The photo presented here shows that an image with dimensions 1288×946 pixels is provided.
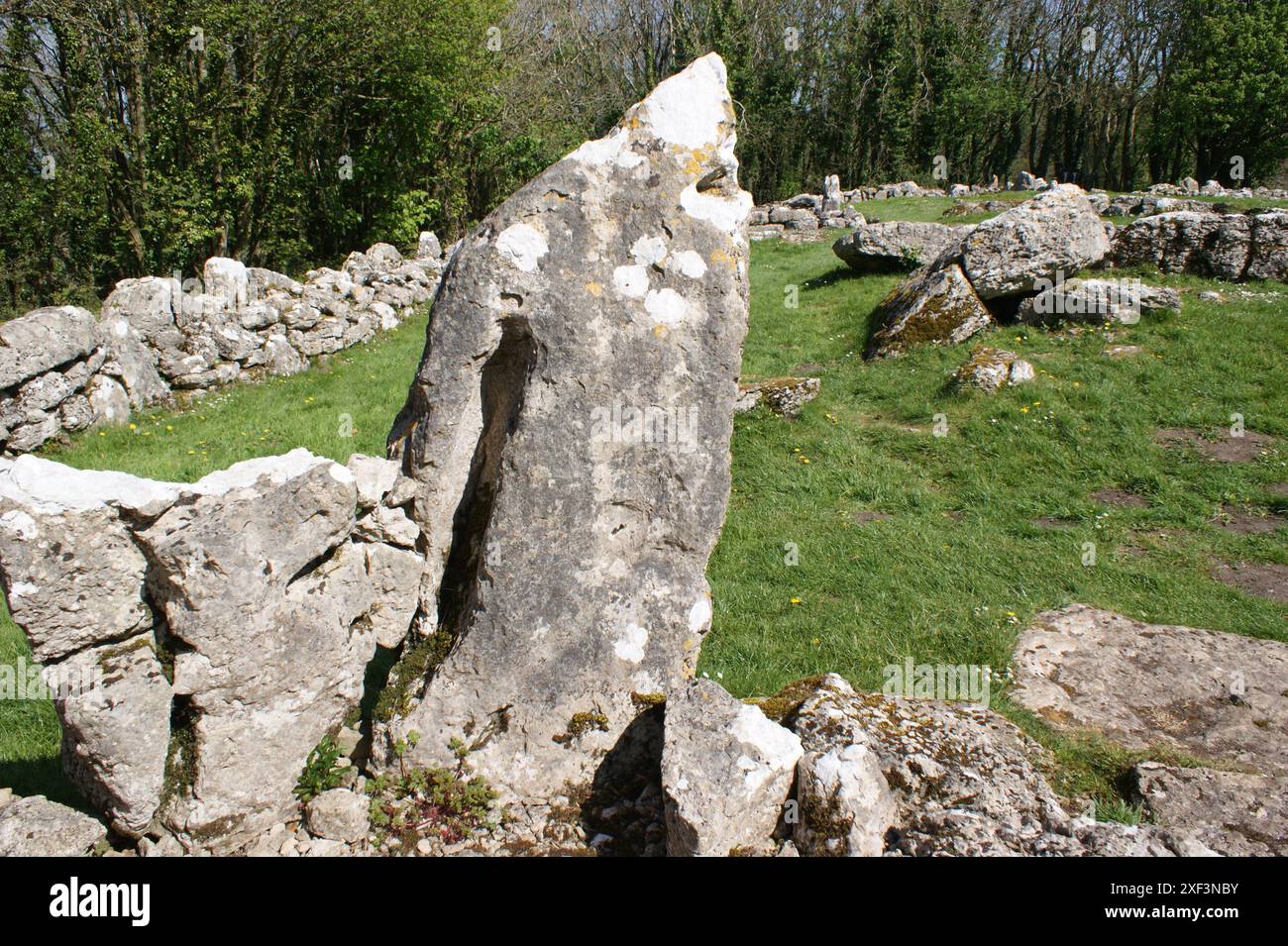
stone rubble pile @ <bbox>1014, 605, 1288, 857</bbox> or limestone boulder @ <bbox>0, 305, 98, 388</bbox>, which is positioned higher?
limestone boulder @ <bbox>0, 305, 98, 388</bbox>

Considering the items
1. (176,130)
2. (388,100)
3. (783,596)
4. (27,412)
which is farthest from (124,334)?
(388,100)

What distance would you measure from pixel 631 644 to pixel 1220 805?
3.36 m

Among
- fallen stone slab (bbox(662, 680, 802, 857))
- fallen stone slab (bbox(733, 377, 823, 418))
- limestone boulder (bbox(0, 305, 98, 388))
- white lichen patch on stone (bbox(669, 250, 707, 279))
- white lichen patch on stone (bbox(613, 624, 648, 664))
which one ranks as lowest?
fallen stone slab (bbox(662, 680, 802, 857))

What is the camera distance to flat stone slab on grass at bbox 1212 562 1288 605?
741 centimetres

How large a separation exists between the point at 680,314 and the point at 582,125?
113 ft

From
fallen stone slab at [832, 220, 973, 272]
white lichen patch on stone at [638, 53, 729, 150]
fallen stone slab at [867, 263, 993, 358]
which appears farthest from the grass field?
white lichen patch on stone at [638, 53, 729, 150]

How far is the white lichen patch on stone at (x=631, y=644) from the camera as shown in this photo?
14.5 feet

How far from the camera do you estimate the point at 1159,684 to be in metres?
6.16

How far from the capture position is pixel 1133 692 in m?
6.08

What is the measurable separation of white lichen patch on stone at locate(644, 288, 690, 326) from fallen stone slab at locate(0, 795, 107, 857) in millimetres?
3538

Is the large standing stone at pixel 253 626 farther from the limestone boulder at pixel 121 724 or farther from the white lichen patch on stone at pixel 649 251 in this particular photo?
the white lichen patch on stone at pixel 649 251

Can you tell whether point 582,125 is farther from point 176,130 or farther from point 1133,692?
point 1133,692

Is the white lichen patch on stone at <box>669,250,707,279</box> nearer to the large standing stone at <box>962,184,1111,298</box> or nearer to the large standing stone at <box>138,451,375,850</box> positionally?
the large standing stone at <box>138,451,375,850</box>

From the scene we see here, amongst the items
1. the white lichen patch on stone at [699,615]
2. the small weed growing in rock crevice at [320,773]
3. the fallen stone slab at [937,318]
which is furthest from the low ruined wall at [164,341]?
the white lichen patch on stone at [699,615]
